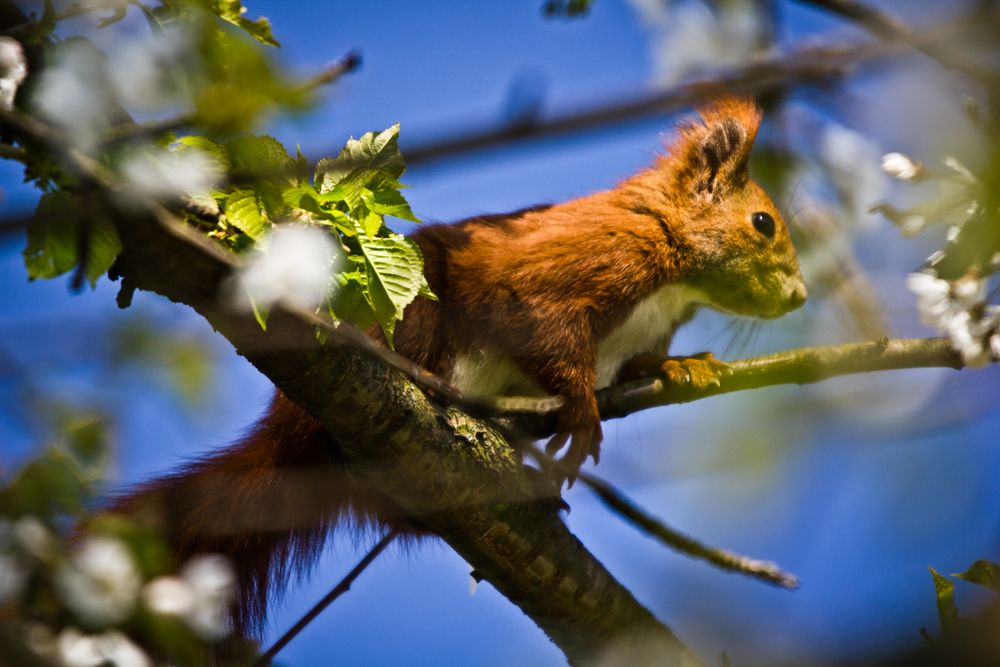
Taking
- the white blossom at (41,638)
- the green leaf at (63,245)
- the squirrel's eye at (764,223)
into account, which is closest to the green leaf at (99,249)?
the green leaf at (63,245)

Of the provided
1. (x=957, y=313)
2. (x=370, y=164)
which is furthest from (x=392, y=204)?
(x=957, y=313)

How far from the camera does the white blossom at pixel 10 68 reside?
4.55ft

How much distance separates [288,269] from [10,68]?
0.51 meters

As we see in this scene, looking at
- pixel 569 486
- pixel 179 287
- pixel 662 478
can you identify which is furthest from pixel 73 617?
pixel 569 486

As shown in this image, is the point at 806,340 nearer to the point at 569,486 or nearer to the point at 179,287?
the point at 569,486

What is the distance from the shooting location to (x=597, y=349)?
3.34m

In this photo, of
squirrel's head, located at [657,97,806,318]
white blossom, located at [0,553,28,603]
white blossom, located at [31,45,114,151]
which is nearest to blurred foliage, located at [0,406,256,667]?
white blossom, located at [0,553,28,603]

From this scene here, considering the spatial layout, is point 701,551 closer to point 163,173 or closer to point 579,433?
point 579,433

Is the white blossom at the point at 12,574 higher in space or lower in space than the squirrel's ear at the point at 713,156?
lower

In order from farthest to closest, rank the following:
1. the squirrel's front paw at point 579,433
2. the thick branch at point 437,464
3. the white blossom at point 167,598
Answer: the squirrel's front paw at point 579,433 → the thick branch at point 437,464 → the white blossom at point 167,598

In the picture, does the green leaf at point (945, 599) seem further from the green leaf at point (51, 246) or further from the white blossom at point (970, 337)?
the green leaf at point (51, 246)

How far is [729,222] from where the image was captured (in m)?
3.80

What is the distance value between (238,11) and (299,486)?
4.81 ft

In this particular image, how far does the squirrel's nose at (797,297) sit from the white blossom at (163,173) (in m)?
2.79
